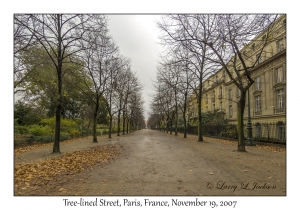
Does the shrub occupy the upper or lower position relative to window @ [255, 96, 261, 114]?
lower

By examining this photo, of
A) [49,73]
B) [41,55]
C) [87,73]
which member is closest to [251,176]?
[41,55]

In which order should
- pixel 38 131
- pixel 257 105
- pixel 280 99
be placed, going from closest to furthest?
1. pixel 38 131
2. pixel 280 99
3. pixel 257 105

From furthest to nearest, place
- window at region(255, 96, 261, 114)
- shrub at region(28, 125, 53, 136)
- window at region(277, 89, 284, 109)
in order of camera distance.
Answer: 1. window at region(255, 96, 261, 114)
2. window at region(277, 89, 284, 109)
3. shrub at region(28, 125, 53, 136)

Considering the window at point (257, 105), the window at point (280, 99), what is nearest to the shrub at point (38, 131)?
the window at point (280, 99)

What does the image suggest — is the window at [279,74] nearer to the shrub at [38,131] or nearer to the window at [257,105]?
Answer: the window at [257,105]

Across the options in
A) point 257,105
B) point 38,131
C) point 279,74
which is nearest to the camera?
point 38,131

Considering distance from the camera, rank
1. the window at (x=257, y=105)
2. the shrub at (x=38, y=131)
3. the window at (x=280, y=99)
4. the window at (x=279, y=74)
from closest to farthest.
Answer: the shrub at (x=38, y=131)
the window at (x=279, y=74)
the window at (x=280, y=99)
the window at (x=257, y=105)

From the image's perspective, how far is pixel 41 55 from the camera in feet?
41.9

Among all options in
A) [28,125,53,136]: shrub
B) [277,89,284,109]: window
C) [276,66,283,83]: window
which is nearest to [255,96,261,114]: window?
[277,89,284,109]: window

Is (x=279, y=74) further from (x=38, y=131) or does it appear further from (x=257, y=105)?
(x=38, y=131)

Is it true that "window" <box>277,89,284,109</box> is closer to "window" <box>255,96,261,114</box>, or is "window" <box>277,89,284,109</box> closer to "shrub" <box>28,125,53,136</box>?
"window" <box>255,96,261,114</box>

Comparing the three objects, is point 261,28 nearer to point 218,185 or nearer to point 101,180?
point 218,185

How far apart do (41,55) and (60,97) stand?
3607 millimetres

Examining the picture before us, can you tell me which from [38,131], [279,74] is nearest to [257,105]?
[279,74]
